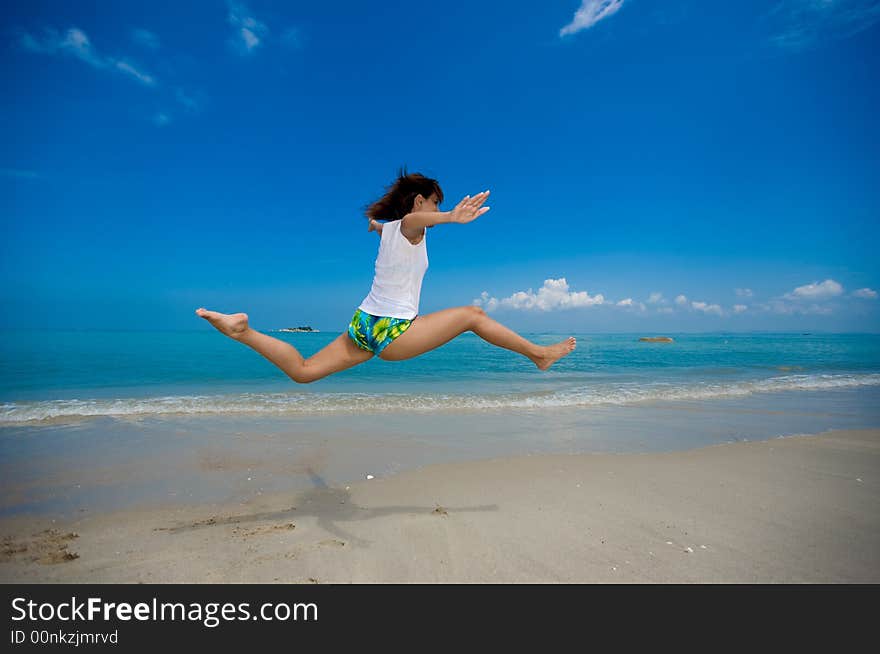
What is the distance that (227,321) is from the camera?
12.1ft

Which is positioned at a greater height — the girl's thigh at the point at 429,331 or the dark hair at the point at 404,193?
the dark hair at the point at 404,193

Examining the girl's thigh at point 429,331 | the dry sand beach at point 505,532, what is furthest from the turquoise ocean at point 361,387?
the girl's thigh at point 429,331

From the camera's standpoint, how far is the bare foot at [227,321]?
3.69 meters

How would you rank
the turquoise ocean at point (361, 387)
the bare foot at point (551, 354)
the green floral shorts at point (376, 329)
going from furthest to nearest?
the turquoise ocean at point (361, 387) → the bare foot at point (551, 354) → the green floral shorts at point (376, 329)

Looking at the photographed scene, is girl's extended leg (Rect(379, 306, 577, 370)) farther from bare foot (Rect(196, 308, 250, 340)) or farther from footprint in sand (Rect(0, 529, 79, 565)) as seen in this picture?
footprint in sand (Rect(0, 529, 79, 565))

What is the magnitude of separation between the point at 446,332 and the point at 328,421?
18.8 feet

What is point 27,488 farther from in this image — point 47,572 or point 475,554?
point 475,554

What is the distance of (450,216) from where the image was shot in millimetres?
3314

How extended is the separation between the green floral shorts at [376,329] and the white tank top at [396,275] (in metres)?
0.04

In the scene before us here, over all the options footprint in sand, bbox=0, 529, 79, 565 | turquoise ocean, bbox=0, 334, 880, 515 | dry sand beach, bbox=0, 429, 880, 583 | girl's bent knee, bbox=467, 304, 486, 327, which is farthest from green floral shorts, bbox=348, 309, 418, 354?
footprint in sand, bbox=0, 529, 79, 565

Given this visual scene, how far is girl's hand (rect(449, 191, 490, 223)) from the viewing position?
3309 millimetres

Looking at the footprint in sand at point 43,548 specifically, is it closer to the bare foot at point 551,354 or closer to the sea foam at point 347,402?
the bare foot at point 551,354
